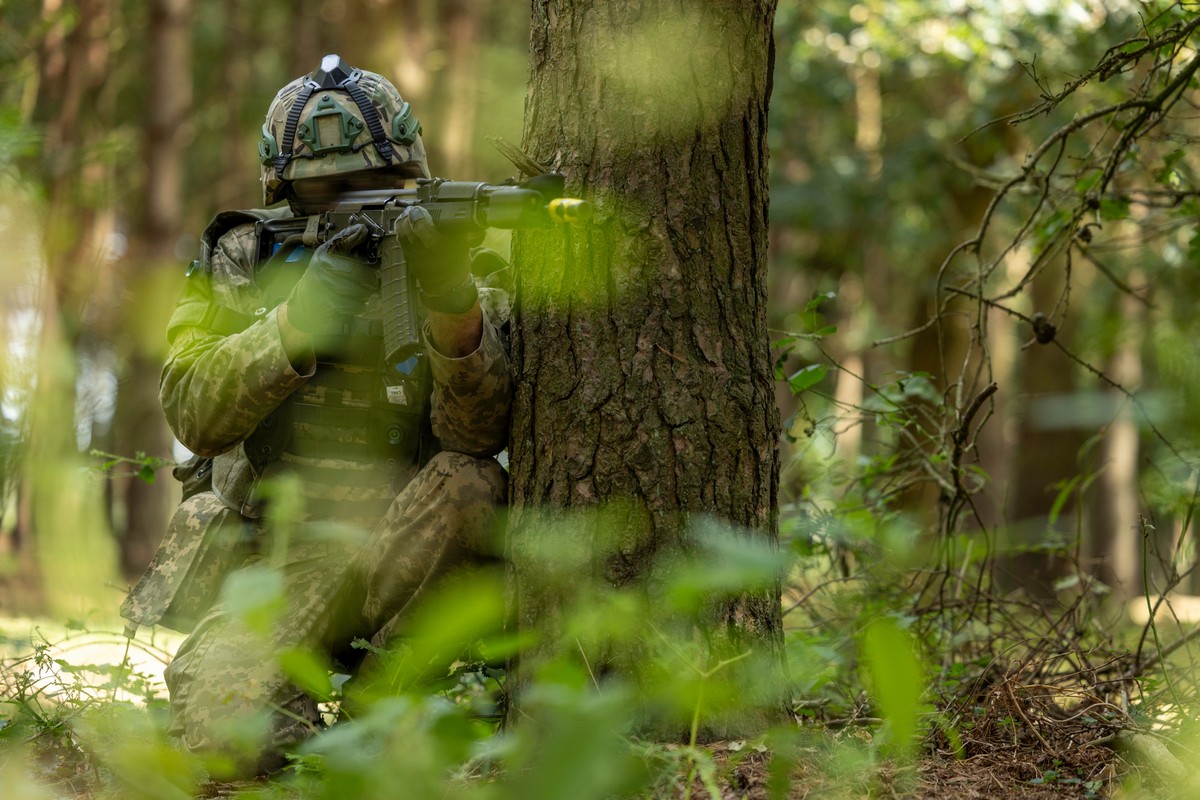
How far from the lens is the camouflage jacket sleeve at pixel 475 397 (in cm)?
250

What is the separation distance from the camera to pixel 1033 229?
3.56 m

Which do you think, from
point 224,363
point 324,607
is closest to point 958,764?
point 324,607

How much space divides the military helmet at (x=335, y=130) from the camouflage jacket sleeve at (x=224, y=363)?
0.25m

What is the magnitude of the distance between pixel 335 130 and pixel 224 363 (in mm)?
704

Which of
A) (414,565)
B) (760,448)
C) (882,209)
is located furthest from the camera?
(882,209)

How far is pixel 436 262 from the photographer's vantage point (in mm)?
2414

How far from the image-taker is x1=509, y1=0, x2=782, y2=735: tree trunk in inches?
92.1

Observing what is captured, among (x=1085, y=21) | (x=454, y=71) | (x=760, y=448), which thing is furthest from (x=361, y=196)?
(x=454, y=71)

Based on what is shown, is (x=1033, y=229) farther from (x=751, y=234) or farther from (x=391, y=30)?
(x=391, y=30)

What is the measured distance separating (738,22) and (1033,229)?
5.13 feet

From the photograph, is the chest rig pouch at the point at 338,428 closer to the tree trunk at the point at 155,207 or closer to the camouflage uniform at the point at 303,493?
the camouflage uniform at the point at 303,493

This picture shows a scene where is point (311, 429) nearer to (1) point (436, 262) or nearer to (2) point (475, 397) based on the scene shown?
(2) point (475, 397)

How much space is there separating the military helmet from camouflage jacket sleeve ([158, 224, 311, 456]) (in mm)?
248

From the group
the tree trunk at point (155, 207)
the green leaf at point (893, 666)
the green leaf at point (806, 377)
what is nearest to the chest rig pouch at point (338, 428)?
the green leaf at point (806, 377)
